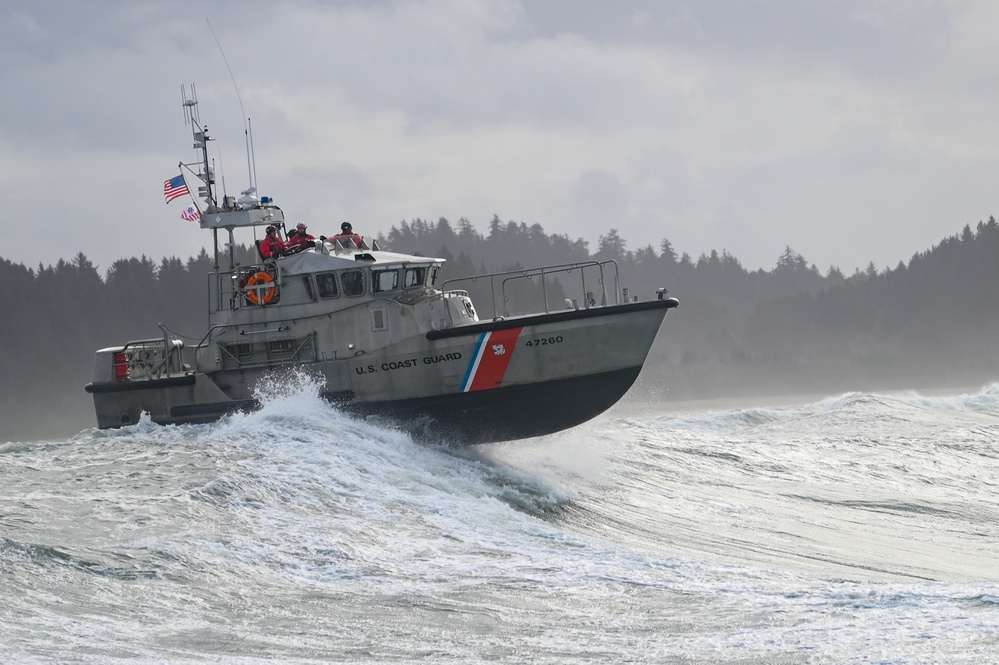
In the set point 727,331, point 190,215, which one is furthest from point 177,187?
point 727,331

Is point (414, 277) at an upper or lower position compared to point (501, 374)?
upper

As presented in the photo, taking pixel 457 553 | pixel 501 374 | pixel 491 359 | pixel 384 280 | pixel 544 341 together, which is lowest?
pixel 457 553

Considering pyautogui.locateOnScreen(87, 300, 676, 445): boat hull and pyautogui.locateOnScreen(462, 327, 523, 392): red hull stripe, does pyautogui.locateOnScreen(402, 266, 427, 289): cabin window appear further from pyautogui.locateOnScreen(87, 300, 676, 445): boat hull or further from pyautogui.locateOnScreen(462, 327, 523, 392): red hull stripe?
pyautogui.locateOnScreen(462, 327, 523, 392): red hull stripe

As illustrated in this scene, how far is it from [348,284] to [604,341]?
407 centimetres

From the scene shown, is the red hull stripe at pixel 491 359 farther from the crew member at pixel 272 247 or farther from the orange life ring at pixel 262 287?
the crew member at pixel 272 247

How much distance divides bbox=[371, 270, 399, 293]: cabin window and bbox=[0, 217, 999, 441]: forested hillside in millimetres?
35243

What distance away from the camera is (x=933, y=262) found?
254 feet

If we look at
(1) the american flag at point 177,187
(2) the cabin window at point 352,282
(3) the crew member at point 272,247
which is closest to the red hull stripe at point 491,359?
(2) the cabin window at point 352,282

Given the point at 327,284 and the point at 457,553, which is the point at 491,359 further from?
the point at 457,553

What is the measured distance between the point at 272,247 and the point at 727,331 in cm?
7162

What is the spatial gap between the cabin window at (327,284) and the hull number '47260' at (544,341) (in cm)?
324

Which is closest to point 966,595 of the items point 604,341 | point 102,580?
point 102,580

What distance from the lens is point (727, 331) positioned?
8612cm

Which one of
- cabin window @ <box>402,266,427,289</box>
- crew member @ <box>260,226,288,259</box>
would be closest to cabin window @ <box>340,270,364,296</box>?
cabin window @ <box>402,266,427,289</box>
